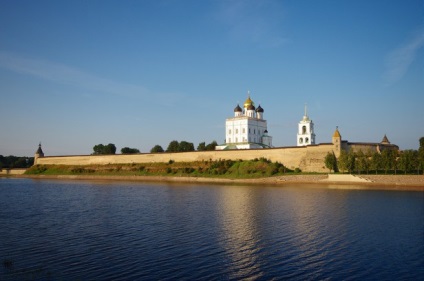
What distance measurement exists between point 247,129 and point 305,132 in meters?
8.08

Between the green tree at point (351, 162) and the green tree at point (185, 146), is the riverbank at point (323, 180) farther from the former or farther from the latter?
the green tree at point (185, 146)

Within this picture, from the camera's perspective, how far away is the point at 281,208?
1784cm

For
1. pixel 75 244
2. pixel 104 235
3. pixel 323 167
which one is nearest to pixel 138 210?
pixel 104 235

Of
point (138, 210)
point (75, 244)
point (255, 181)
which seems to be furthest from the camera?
point (255, 181)

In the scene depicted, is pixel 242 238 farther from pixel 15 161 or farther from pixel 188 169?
pixel 15 161

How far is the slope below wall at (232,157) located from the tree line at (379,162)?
207cm

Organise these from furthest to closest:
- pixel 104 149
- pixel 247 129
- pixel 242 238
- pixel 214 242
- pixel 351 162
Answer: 1. pixel 104 149
2. pixel 247 129
3. pixel 351 162
4. pixel 242 238
5. pixel 214 242

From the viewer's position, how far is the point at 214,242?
429 inches

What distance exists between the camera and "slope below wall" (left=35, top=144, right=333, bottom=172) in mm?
37812

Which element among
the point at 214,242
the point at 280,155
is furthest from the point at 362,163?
the point at 214,242

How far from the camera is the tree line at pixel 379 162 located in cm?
3114

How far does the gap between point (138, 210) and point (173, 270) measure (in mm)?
9540

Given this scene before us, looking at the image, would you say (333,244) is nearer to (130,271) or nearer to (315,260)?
(315,260)

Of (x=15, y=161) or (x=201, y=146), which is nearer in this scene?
(x=201, y=146)
